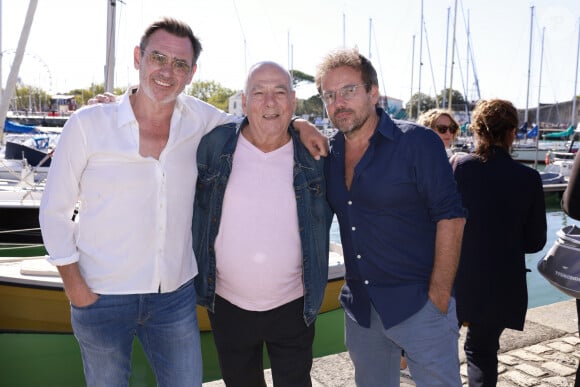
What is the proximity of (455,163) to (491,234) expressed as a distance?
50 cm

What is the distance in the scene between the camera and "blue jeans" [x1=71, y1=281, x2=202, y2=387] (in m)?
2.22

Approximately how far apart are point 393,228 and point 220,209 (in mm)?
854

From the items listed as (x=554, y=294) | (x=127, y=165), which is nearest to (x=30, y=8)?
(x=127, y=165)

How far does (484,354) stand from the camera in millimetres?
2945

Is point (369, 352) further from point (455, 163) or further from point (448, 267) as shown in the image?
point (455, 163)

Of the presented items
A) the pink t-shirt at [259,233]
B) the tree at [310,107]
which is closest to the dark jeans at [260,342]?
the pink t-shirt at [259,233]

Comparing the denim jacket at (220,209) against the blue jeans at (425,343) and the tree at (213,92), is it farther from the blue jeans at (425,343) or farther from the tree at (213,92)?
the tree at (213,92)

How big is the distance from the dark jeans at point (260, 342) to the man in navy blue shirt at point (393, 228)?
0.32 meters

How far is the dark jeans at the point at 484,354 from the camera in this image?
2920 mm

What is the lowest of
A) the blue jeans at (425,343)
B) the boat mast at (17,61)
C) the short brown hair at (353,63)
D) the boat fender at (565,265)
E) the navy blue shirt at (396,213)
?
the blue jeans at (425,343)

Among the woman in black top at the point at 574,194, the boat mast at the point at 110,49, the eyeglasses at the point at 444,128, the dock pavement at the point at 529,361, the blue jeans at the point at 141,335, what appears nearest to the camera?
the blue jeans at the point at 141,335

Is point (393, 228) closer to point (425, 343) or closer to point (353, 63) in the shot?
point (425, 343)

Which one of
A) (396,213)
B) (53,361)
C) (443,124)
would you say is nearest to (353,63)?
(396,213)

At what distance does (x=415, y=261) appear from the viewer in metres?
2.36
